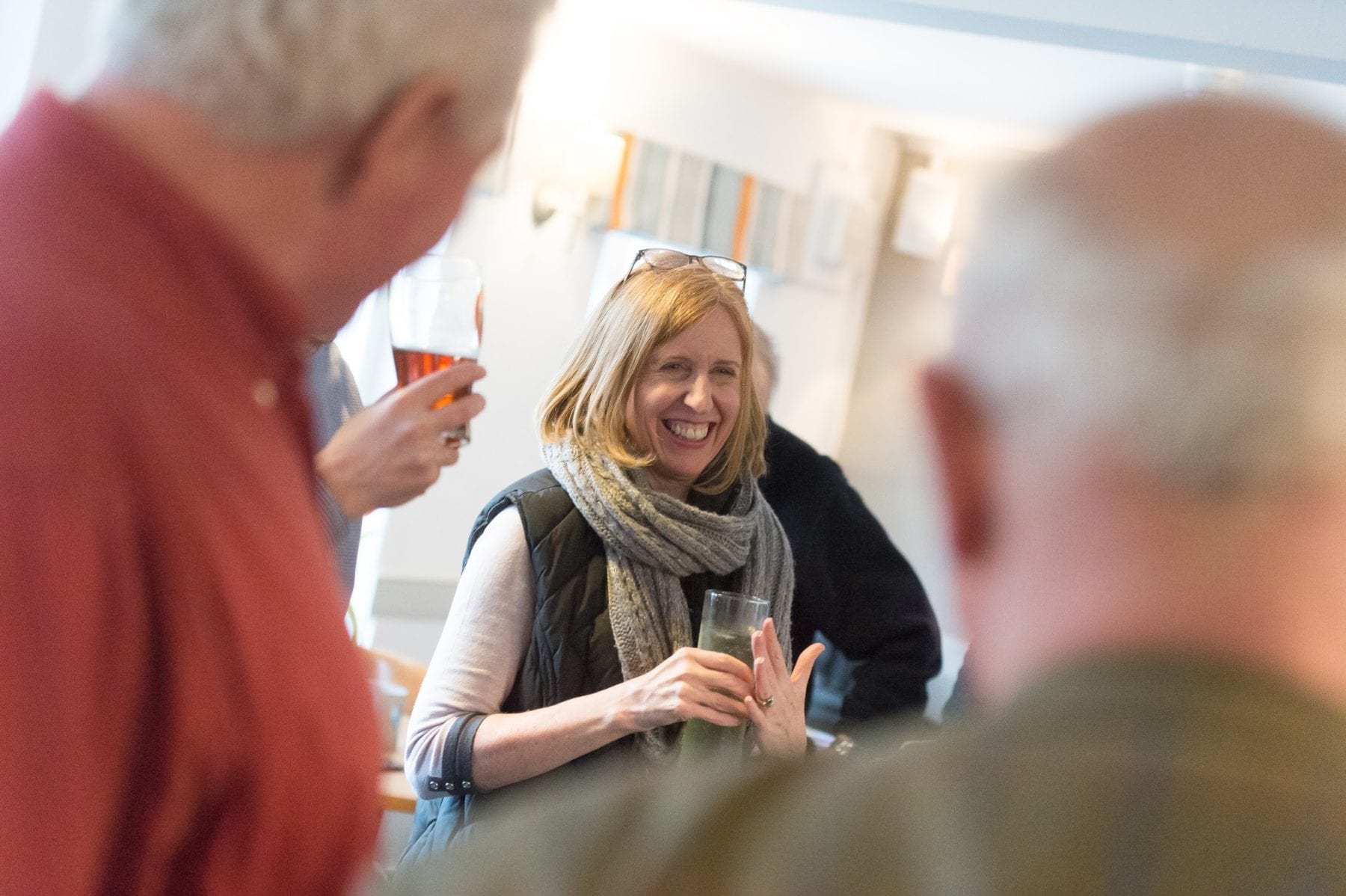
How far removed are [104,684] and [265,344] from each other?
22 centimetres

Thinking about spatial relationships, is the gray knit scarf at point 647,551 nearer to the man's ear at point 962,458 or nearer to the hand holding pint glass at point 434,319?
the hand holding pint glass at point 434,319

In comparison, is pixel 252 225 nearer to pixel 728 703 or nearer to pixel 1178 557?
pixel 1178 557

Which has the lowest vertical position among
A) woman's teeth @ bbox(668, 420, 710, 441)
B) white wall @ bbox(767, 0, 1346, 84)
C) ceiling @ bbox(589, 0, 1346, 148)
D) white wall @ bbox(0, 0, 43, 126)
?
woman's teeth @ bbox(668, 420, 710, 441)

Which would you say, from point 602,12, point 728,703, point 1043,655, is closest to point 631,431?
point 728,703

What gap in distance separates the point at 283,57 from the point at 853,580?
2538 millimetres

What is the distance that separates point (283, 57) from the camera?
797mm

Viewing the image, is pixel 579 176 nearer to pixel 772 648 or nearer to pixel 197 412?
pixel 772 648

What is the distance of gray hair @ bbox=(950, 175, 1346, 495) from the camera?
538mm

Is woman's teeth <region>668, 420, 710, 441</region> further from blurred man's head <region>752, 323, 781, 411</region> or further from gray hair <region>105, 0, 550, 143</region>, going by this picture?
gray hair <region>105, 0, 550, 143</region>

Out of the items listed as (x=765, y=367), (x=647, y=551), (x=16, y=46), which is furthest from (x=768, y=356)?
(x=16, y=46)

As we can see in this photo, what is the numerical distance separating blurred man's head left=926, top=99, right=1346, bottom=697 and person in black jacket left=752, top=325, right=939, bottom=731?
253cm

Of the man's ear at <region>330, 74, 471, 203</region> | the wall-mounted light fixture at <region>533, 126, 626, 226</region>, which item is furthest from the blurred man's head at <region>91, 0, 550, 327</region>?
the wall-mounted light fixture at <region>533, 126, 626, 226</region>

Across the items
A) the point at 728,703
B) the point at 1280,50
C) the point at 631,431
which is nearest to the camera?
the point at 728,703

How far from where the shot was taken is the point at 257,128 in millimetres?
805
